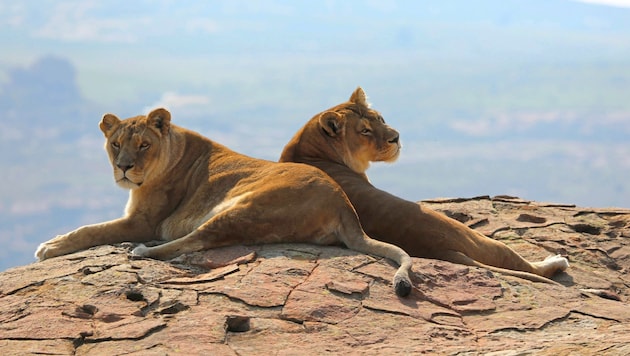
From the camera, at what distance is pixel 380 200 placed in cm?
945

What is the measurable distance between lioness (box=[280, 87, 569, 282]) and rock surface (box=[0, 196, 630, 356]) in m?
0.53

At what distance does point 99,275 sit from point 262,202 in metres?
1.46

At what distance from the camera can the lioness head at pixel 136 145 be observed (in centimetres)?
952

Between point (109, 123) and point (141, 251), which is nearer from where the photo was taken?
point (141, 251)

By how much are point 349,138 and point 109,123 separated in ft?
7.91

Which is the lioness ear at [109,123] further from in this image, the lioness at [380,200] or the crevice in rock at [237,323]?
the crevice in rock at [237,323]

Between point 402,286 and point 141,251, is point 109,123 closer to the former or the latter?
point 141,251

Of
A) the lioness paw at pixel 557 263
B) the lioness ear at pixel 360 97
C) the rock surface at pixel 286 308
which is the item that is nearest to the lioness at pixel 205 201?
the rock surface at pixel 286 308

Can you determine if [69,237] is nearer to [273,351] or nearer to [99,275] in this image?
[99,275]

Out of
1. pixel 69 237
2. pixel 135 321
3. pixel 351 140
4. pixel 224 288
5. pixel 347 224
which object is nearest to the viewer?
pixel 135 321

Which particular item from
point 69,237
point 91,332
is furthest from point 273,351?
point 69,237

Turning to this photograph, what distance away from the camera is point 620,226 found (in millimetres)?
11812

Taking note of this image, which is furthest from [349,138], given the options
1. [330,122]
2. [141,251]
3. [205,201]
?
[141,251]

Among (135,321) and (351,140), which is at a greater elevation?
(351,140)
